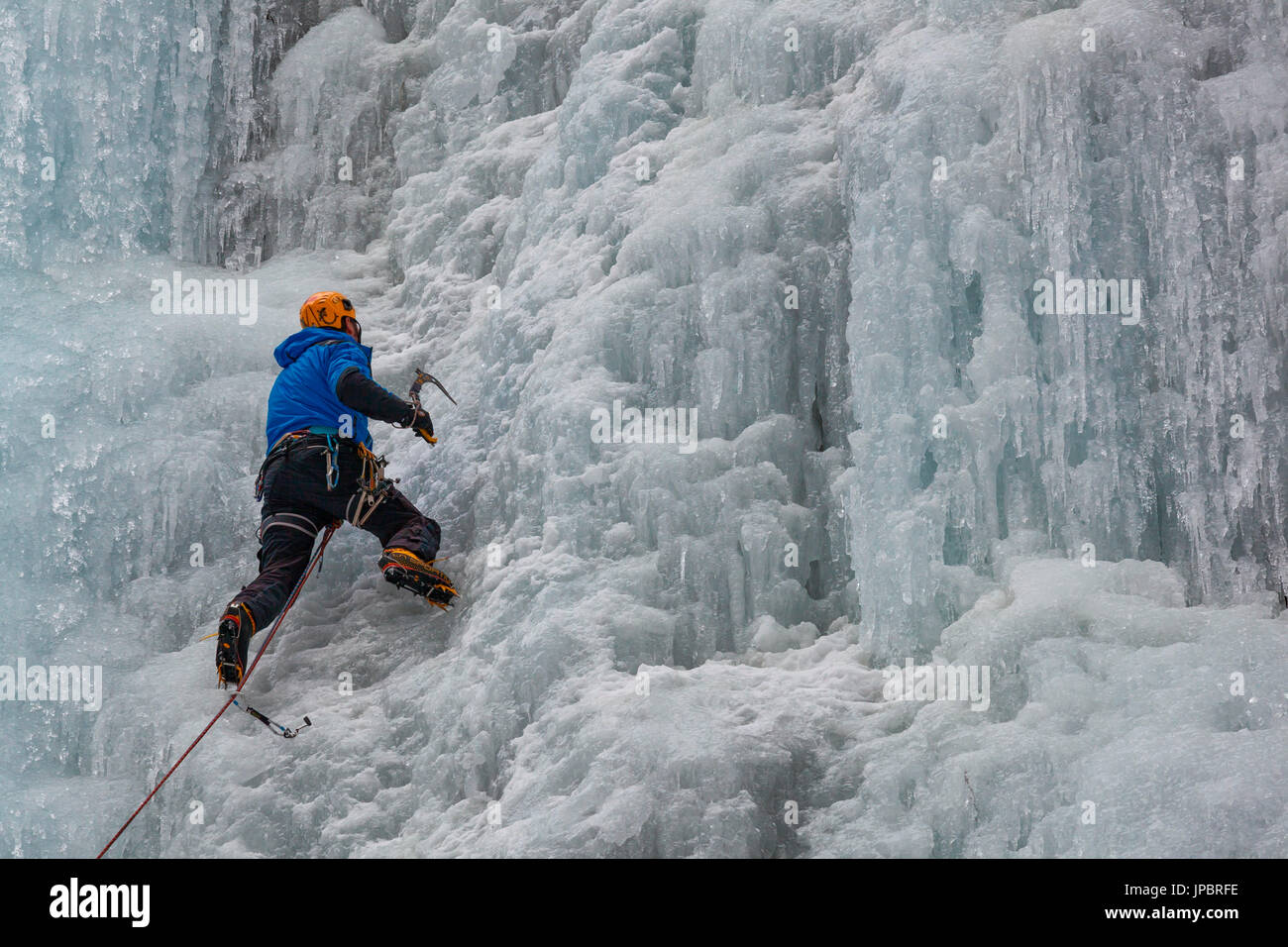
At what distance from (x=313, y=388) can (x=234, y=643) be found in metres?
1.37

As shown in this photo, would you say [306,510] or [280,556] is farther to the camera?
[306,510]

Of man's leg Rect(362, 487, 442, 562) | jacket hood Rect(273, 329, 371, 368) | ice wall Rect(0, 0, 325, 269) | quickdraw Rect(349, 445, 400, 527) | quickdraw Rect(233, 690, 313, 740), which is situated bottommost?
quickdraw Rect(233, 690, 313, 740)

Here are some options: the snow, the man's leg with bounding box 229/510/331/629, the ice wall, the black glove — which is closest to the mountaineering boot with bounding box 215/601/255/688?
the man's leg with bounding box 229/510/331/629

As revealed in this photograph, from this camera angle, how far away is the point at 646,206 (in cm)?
693

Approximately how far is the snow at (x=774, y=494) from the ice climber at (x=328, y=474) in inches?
14.5

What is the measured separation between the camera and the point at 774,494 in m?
6.13

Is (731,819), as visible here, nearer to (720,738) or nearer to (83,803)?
(720,738)

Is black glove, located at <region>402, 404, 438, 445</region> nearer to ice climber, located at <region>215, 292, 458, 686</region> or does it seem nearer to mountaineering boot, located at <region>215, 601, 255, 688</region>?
ice climber, located at <region>215, 292, 458, 686</region>

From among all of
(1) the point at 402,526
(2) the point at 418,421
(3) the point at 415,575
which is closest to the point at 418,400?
(2) the point at 418,421

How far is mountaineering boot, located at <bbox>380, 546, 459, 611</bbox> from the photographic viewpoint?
243 inches

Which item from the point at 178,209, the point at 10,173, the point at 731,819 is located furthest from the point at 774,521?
the point at 10,173

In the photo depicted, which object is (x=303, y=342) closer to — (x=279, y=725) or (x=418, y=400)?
(x=418, y=400)

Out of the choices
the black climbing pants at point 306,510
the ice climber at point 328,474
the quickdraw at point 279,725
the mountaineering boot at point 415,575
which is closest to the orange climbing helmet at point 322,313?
the ice climber at point 328,474

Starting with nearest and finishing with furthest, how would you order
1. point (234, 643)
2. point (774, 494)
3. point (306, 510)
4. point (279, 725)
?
point (234, 643)
point (279, 725)
point (774, 494)
point (306, 510)
